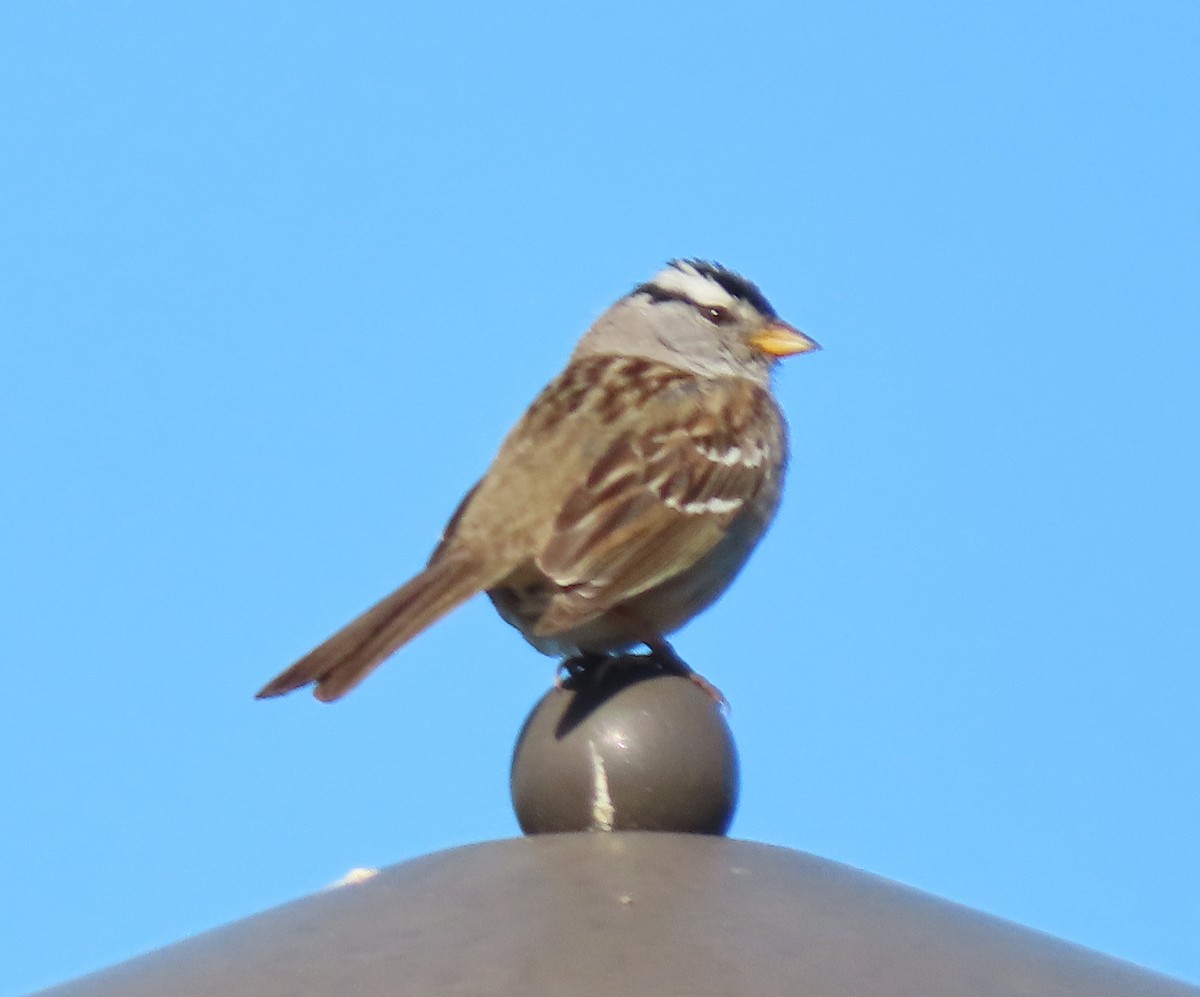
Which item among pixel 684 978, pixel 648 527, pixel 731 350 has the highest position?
pixel 731 350

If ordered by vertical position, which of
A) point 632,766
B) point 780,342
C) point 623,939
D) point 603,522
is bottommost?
point 623,939

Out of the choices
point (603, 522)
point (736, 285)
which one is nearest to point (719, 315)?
point (736, 285)

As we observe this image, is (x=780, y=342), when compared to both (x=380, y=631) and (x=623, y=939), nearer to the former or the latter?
(x=380, y=631)

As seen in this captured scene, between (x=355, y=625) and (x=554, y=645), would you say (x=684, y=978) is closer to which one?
(x=355, y=625)

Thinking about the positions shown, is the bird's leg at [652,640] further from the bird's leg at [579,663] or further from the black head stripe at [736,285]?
the black head stripe at [736,285]

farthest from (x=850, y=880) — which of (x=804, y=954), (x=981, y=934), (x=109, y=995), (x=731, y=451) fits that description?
(x=731, y=451)

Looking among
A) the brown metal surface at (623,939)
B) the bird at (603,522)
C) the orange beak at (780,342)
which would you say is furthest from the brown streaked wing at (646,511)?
the brown metal surface at (623,939)

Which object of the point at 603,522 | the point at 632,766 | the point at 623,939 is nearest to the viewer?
the point at 623,939
